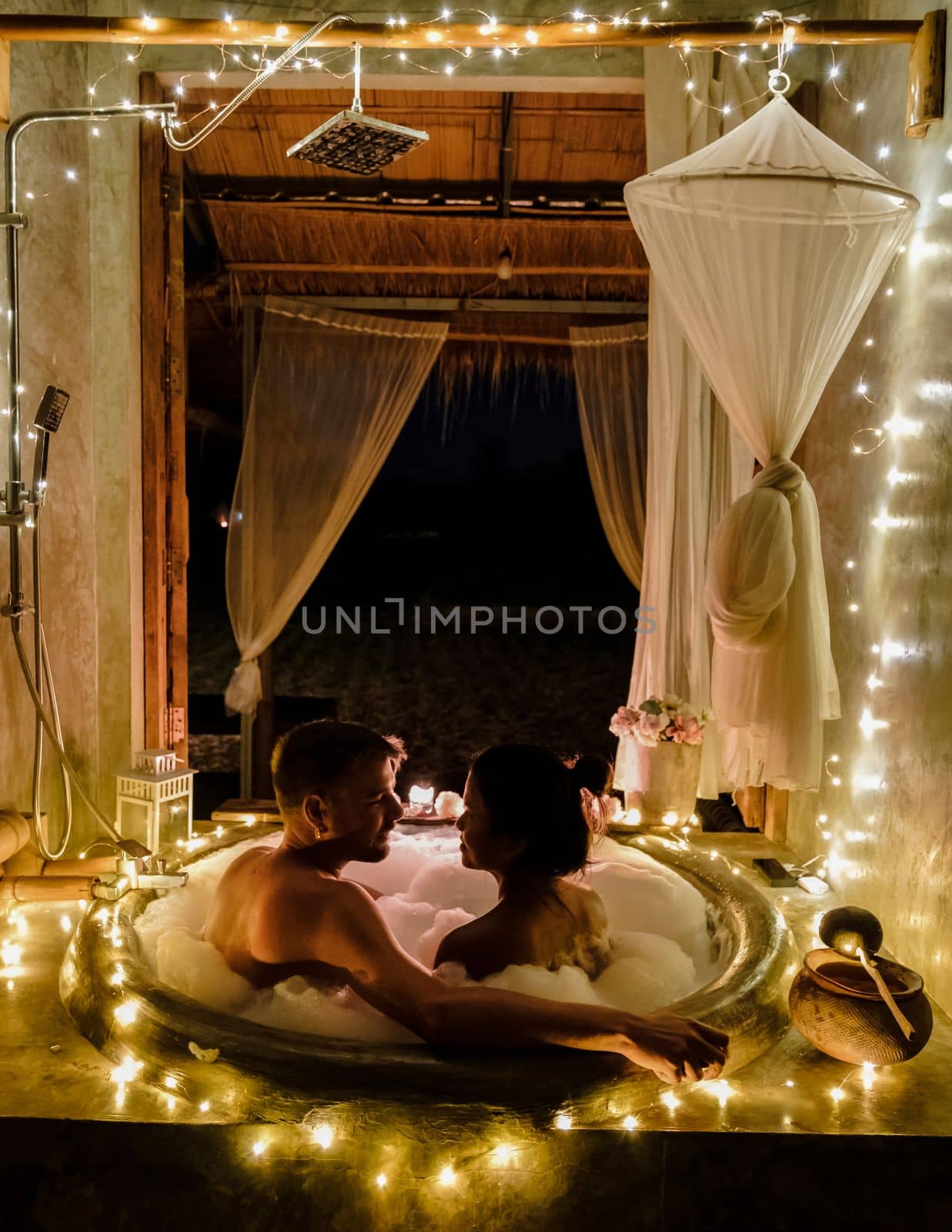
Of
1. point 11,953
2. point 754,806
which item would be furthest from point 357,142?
point 754,806

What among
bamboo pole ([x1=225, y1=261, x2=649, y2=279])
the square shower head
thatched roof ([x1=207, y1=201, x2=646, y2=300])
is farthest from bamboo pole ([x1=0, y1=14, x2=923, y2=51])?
bamboo pole ([x1=225, y1=261, x2=649, y2=279])

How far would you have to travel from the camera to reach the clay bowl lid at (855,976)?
2066 mm

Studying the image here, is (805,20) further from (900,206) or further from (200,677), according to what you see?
(200,677)

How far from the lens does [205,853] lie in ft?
10.4

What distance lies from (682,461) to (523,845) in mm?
1967

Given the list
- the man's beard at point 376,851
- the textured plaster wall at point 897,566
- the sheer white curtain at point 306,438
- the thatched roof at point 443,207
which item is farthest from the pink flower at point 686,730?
the thatched roof at point 443,207

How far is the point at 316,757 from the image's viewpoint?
89.2 inches

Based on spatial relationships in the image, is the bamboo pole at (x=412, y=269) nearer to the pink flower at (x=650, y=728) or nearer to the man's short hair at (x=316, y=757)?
the pink flower at (x=650, y=728)

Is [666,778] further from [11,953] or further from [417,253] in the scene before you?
[417,253]

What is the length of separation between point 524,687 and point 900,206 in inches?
230

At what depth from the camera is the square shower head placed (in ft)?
8.78

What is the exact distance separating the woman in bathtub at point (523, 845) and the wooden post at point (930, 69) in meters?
2.04

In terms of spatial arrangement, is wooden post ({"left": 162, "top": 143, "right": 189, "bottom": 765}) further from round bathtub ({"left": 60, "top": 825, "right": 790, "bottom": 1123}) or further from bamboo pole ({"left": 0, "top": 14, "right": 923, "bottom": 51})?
round bathtub ({"left": 60, "top": 825, "right": 790, "bottom": 1123})

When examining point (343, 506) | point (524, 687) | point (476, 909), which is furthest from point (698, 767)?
point (524, 687)
